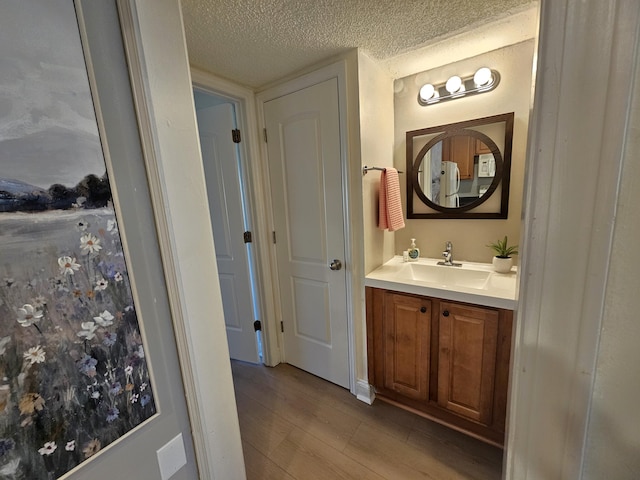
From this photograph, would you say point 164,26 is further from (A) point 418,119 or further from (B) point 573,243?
(A) point 418,119

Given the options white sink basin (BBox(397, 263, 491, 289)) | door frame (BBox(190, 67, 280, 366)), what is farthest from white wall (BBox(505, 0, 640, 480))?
door frame (BBox(190, 67, 280, 366))

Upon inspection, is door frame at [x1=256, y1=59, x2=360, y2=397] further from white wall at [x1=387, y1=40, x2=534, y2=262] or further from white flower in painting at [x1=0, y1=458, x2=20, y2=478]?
white flower in painting at [x1=0, y1=458, x2=20, y2=478]

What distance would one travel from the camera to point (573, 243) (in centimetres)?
40

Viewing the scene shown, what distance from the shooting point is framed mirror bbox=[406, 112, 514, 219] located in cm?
161

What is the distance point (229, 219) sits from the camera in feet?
6.75

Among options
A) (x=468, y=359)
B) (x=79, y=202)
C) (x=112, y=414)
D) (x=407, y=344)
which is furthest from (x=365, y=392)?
(x=79, y=202)

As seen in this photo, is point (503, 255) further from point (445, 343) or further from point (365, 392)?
point (365, 392)

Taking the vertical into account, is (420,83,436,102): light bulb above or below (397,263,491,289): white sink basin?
above

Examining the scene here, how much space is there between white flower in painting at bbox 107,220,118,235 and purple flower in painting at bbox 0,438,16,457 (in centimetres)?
44

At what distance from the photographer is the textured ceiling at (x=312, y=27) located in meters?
1.10

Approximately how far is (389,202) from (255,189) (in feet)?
3.17

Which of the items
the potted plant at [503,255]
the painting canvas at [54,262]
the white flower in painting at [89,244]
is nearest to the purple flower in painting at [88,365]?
the painting canvas at [54,262]

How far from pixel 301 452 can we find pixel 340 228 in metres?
1.30

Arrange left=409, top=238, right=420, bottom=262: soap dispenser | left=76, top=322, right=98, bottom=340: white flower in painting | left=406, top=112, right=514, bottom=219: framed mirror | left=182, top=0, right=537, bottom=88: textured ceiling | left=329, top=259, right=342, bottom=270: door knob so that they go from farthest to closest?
1. left=409, top=238, right=420, bottom=262: soap dispenser
2. left=329, top=259, right=342, bottom=270: door knob
3. left=406, top=112, right=514, bottom=219: framed mirror
4. left=182, top=0, right=537, bottom=88: textured ceiling
5. left=76, top=322, right=98, bottom=340: white flower in painting
